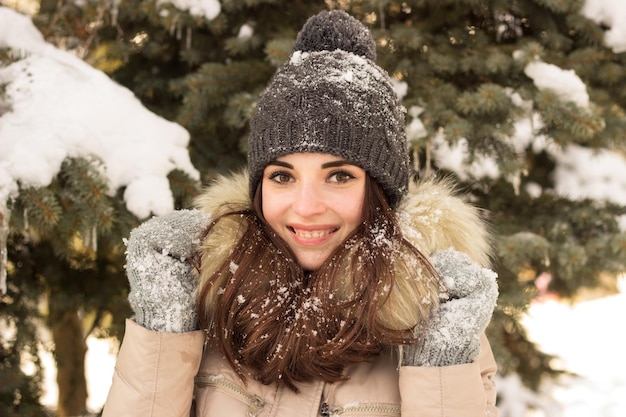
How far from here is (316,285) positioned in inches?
75.2

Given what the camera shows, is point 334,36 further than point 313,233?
Yes

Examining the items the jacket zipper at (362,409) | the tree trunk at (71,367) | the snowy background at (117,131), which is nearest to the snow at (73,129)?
the snowy background at (117,131)

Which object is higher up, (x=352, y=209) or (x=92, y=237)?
(x=352, y=209)

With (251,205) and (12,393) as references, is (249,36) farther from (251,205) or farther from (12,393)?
(12,393)

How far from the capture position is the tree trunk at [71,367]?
371 centimetres

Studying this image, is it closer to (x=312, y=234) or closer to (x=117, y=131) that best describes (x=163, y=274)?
(x=312, y=234)

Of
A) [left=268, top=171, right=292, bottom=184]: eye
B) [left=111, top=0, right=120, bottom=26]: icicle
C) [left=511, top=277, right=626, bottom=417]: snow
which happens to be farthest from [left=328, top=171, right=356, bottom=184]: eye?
[left=511, top=277, right=626, bottom=417]: snow

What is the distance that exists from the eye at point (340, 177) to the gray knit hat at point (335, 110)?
6 centimetres

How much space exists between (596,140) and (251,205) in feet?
6.25

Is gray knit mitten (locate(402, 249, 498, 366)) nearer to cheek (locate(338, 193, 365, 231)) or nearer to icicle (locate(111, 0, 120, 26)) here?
cheek (locate(338, 193, 365, 231))

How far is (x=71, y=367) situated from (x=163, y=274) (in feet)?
7.61

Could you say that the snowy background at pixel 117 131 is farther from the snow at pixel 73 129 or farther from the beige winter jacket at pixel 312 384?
the beige winter jacket at pixel 312 384

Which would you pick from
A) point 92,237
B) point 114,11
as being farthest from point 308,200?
point 114,11

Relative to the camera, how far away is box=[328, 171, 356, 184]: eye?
1.92 meters
